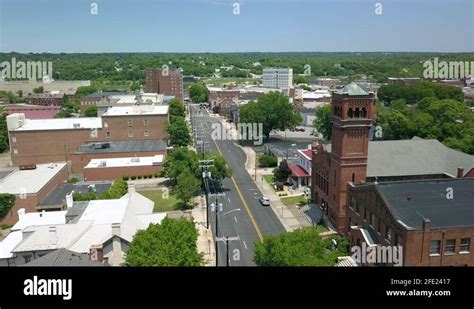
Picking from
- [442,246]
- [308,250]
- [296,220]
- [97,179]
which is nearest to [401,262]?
[442,246]

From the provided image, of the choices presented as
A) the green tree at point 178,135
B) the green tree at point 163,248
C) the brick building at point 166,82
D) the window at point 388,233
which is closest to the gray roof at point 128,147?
the green tree at point 178,135

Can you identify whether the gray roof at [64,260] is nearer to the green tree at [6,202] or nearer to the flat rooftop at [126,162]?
the green tree at [6,202]

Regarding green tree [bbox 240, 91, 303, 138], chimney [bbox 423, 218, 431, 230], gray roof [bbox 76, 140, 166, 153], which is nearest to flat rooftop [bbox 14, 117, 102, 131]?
gray roof [bbox 76, 140, 166, 153]

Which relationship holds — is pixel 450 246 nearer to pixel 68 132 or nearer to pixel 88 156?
pixel 88 156

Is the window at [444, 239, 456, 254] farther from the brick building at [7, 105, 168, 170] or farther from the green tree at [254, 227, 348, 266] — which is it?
the brick building at [7, 105, 168, 170]

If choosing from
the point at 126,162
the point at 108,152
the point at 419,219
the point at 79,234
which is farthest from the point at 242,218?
the point at 108,152

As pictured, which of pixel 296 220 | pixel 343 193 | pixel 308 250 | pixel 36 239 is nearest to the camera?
pixel 308 250
